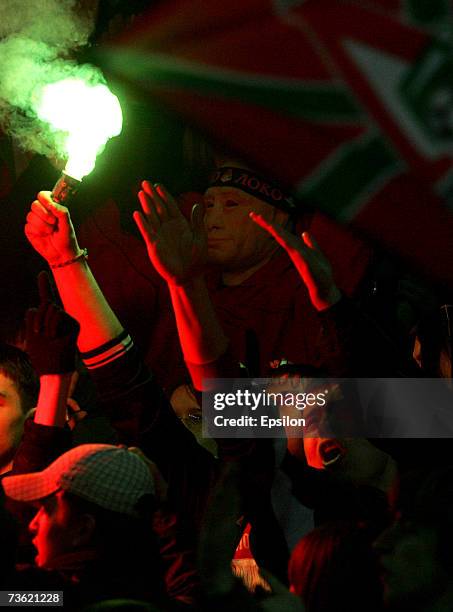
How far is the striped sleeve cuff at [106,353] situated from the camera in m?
3.76

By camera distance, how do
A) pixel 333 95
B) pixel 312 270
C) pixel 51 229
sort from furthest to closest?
pixel 51 229 → pixel 312 270 → pixel 333 95

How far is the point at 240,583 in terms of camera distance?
2.42 metres

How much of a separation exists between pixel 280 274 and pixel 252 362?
464mm

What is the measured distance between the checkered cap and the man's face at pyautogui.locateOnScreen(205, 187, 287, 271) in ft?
5.39

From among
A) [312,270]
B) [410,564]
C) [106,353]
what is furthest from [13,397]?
[410,564]

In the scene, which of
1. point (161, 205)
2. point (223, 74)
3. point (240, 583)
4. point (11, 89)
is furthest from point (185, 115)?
point (240, 583)

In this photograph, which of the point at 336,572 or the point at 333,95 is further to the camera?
the point at 333,95

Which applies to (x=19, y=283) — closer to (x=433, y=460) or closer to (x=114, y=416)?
(x=114, y=416)

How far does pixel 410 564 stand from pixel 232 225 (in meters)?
2.17

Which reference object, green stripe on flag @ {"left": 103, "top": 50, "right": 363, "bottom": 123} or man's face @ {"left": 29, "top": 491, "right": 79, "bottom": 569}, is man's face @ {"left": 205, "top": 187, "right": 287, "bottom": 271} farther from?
man's face @ {"left": 29, "top": 491, "right": 79, "bottom": 569}

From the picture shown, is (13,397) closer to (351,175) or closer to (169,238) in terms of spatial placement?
(169,238)

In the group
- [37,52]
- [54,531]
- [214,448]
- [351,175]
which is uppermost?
[37,52]

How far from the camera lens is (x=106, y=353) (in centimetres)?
378

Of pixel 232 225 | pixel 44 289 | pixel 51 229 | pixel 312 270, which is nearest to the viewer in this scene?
pixel 312 270
